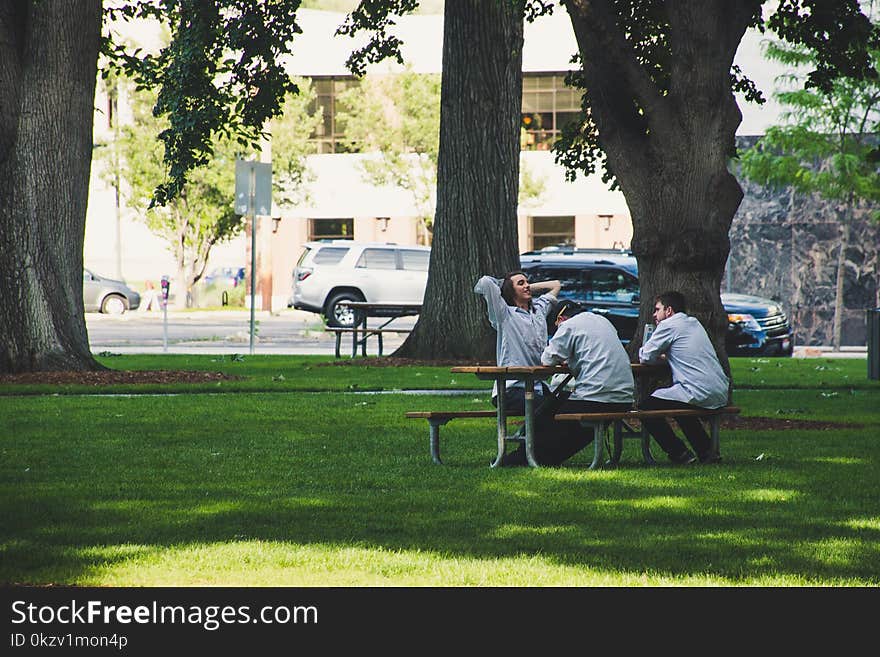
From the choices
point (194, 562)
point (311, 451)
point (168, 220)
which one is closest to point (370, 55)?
point (311, 451)

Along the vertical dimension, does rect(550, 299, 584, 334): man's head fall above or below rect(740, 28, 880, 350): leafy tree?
below

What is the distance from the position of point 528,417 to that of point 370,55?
49.9 ft

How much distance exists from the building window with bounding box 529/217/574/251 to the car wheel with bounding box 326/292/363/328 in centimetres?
2087

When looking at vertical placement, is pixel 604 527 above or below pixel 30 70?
below

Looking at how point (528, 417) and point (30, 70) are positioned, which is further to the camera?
point (30, 70)

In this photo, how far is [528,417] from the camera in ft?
33.5

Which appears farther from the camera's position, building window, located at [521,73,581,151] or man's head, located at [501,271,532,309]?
building window, located at [521,73,581,151]

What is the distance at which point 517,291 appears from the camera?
10734mm

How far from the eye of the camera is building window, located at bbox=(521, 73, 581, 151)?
56.3m

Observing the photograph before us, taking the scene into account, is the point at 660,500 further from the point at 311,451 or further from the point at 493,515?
the point at 311,451

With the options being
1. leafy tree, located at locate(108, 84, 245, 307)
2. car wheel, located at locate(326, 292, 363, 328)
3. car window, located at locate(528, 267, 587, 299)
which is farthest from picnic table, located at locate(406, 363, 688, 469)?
leafy tree, located at locate(108, 84, 245, 307)

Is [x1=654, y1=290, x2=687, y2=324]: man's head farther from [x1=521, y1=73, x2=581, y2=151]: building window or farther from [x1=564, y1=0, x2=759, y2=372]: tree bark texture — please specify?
[x1=521, y1=73, x2=581, y2=151]: building window

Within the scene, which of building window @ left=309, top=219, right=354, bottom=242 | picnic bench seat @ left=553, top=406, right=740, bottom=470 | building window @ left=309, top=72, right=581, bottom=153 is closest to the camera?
picnic bench seat @ left=553, top=406, right=740, bottom=470

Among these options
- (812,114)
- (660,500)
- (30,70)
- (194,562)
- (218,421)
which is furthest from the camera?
(812,114)
